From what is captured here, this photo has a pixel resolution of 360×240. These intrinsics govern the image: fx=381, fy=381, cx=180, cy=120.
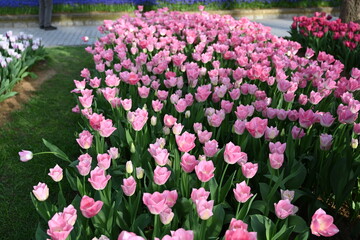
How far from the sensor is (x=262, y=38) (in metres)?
4.64

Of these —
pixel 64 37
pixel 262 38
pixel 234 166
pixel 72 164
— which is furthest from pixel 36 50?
pixel 234 166

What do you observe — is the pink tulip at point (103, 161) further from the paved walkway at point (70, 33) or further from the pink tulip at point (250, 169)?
the paved walkway at point (70, 33)

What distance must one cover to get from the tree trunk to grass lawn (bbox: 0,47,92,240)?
481 cm

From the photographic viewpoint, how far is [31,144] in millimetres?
3572

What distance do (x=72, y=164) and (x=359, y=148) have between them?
1696 mm

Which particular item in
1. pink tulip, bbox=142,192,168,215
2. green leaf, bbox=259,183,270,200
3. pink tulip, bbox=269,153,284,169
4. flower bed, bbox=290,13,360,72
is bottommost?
green leaf, bbox=259,183,270,200

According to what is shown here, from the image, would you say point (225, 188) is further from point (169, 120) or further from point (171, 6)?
point (171, 6)

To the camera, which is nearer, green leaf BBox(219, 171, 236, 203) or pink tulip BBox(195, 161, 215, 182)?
pink tulip BBox(195, 161, 215, 182)

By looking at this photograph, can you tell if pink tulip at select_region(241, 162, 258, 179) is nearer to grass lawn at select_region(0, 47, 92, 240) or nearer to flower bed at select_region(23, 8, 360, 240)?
flower bed at select_region(23, 8, 360, 240)

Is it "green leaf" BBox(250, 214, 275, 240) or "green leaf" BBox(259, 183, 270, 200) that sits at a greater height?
"green leaf" BBox(259, 183, 270, 200)

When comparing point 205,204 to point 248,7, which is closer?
point 205,204

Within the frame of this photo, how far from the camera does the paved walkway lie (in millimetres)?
8117

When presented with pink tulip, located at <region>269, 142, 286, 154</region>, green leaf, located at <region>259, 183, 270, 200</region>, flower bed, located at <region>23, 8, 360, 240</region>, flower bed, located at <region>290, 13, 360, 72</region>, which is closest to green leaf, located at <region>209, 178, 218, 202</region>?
flower bed, located at <region>23, 8, 360, 240</region>

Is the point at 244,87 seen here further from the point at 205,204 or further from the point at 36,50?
the point at 36,50
